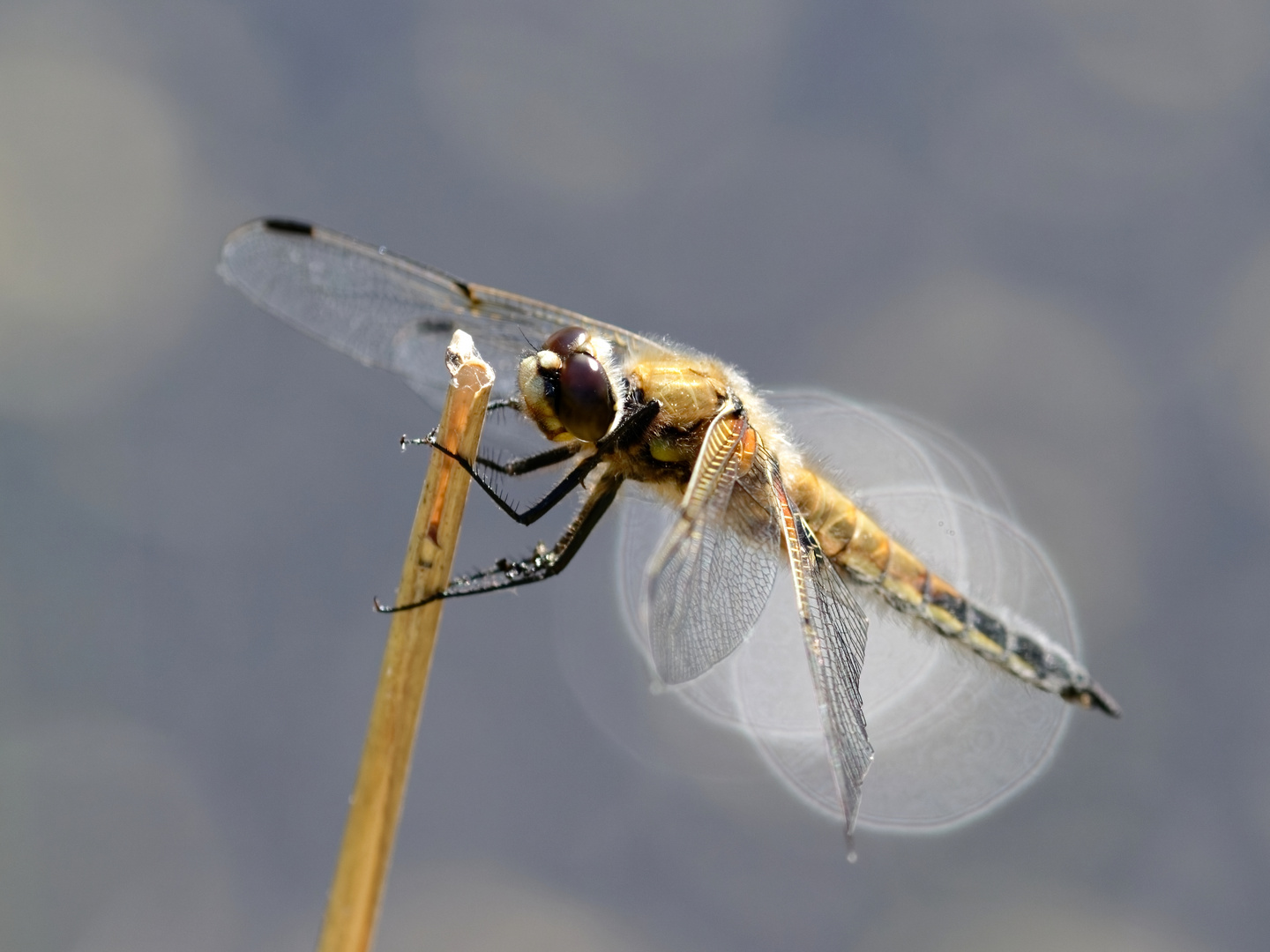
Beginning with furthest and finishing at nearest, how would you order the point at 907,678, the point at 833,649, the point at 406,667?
1. the point at 907,678
2. the point at 833,649
3. the point at 406,667

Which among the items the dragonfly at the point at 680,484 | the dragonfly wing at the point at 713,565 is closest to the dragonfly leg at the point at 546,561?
the dragonfly at the point at 680,484

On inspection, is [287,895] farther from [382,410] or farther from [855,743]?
[855,743]

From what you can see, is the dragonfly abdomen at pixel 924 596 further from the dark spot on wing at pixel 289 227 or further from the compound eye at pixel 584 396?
the dark spot on wing at pixel 289 227

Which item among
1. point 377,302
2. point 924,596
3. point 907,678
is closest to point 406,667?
point 377,302

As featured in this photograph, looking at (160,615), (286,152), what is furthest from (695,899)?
(286,152)

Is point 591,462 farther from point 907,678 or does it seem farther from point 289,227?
point 907,678

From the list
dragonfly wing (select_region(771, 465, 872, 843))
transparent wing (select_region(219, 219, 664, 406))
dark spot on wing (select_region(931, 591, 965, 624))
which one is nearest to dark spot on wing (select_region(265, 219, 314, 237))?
transparent wing (select_region(219, 219, 664, 406))
